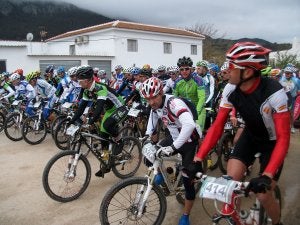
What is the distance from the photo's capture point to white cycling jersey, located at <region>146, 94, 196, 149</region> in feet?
12.4

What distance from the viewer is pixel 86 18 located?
4647cm

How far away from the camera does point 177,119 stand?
4207 mm

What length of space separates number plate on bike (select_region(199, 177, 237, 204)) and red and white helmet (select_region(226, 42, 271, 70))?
3.34ft

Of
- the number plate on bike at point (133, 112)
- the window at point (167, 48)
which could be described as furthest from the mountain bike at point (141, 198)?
the window at point (167, 48)

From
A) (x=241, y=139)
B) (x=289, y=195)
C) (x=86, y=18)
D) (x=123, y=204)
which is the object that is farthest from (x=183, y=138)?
(x=86, y=18)

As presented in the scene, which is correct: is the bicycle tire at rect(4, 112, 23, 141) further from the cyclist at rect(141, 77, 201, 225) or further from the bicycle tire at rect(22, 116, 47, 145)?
the cyclist at rect(141, 77, 201, 225)

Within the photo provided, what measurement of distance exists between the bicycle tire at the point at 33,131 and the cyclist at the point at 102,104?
3.41m

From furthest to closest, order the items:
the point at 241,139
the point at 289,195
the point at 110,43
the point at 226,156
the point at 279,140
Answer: the point at 110,43, the point at 226,156, the point at 289,195, the point at 241,139, the point at 279,140

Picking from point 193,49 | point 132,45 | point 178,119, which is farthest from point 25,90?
point 193,49

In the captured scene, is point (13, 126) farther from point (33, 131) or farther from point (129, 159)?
point (129, 159)

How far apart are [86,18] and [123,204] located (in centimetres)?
4543

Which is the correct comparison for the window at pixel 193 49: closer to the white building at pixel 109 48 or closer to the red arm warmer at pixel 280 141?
the white building at pixel 109 48

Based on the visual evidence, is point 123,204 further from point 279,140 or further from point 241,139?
point 279,140

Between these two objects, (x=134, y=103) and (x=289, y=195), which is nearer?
(x=289, y=195)
